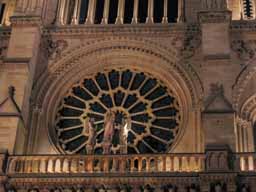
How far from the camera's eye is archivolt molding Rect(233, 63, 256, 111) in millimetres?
18438

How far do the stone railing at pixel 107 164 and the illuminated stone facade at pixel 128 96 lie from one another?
3 centimetres

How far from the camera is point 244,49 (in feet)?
63.2

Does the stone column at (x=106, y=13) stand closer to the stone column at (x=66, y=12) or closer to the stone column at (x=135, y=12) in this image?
the stone column at (x=135, y=12)

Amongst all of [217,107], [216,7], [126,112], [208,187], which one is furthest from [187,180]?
[216,7]

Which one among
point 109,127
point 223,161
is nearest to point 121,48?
point 109,127

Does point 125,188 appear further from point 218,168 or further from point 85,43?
point 85,43

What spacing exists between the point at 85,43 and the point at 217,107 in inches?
188

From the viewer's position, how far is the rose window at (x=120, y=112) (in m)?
18.5

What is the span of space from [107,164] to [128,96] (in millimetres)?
3184

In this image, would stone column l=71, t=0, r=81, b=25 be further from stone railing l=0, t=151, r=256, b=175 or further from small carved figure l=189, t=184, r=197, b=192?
small carved figure l=189, t=184, r=197, b=192

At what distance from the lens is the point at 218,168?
16.1m

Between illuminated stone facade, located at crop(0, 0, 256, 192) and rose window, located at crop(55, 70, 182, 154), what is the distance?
30mm

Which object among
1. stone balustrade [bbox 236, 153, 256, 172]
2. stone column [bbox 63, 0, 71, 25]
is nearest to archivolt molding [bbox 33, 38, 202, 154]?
stone column [bbox 63, 0, 71, 25]

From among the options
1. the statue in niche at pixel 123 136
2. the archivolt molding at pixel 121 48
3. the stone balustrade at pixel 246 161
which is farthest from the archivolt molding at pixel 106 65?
the stone balustrade at pixel 246 161
